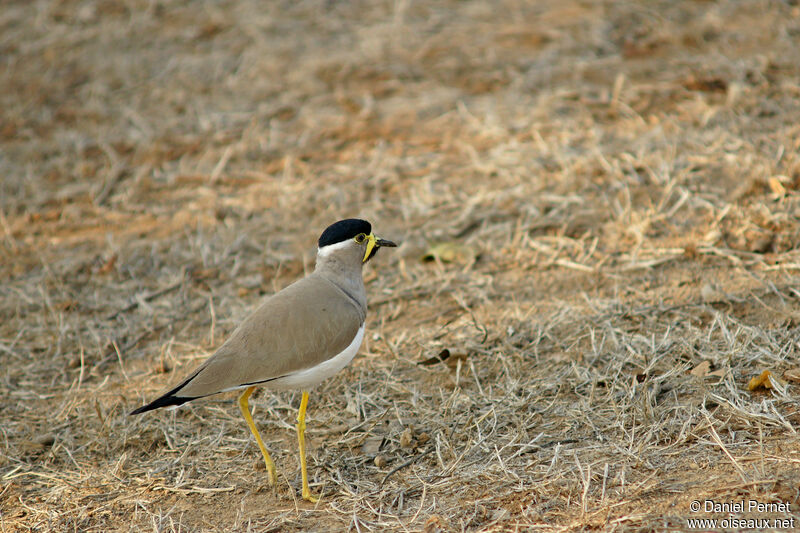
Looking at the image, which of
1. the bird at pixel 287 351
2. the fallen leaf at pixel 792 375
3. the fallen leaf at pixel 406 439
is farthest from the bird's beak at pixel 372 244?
the fallen leaf at pixel 792 375

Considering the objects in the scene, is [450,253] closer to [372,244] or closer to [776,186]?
[372,244]

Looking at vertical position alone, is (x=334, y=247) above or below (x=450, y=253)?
above

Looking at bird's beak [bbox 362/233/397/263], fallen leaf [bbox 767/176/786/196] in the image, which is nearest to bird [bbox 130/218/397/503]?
bird's beak [bbox 362/233/397/263]

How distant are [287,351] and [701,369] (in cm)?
208

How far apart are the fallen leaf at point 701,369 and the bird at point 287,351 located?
5.59 ft

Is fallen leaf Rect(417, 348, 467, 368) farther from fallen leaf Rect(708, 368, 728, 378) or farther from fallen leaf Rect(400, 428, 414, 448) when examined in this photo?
fallen leaf Rect(708, 368, 728, 378)

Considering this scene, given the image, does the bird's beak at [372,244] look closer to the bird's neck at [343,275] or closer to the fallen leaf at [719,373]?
the bird's neck at [343,275]

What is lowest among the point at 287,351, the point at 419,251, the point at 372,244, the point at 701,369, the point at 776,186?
the point at 419,251

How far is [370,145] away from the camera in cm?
764

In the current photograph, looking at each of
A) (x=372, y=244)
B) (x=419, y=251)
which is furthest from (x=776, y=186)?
(x=372, y=244)

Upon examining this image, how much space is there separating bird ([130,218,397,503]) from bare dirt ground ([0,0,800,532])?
0.46m

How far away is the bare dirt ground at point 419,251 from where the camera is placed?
3.83m

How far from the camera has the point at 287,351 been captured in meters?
3.92

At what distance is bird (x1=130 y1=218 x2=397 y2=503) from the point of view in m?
3.82
